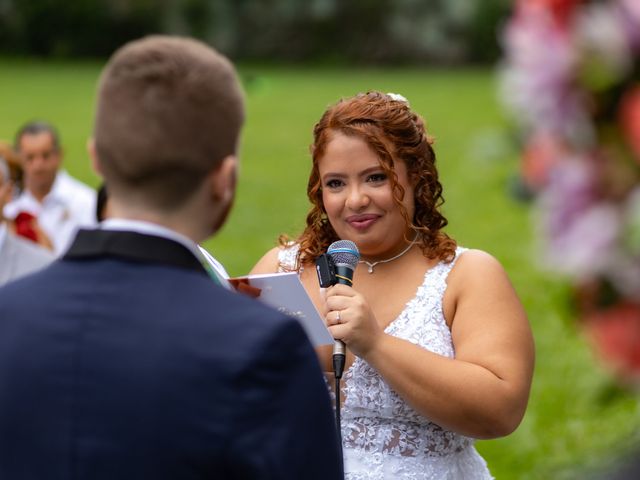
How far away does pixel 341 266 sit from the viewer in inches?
127

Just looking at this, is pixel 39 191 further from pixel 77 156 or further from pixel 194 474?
pixel 77 156

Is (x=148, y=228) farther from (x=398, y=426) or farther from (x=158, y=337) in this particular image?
(x=398, y=426)

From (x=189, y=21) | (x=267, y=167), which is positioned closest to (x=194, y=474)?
(x=267, y=167)

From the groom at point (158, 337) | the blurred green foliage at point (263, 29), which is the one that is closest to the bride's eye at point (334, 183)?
the groom at point (158, 337)

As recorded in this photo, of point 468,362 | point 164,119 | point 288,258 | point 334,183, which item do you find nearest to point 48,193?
point 288,258

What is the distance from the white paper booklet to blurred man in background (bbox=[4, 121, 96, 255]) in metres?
5.50

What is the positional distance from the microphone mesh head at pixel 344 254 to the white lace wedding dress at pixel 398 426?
0.25 m

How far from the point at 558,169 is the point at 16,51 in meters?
53.3

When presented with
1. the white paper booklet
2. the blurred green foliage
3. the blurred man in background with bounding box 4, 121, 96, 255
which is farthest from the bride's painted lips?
the blurred green foliage

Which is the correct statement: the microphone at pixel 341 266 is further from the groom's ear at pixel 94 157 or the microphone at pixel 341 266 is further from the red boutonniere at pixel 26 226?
the red boutonniere at pixel 26 226

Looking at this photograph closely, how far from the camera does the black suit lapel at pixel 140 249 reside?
6.67 ft

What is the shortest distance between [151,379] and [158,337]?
73 millimetres

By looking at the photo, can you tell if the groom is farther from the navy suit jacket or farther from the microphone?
the microphone

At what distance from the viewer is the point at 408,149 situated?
11.4ft
